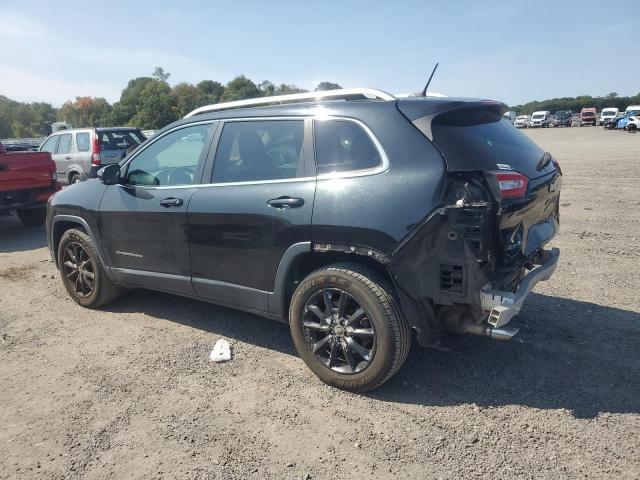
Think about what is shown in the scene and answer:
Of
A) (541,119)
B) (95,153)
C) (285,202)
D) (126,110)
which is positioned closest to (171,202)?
(285,202)

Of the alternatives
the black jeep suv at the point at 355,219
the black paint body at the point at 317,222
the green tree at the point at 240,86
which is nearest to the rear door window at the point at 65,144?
the black paint body at the point at 317,222

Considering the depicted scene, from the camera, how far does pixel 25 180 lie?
857 centimetres

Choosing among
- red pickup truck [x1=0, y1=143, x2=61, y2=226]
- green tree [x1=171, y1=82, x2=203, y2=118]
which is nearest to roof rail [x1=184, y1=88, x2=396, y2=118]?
red pickup truck [x1=0, y1=143, x2=61, y2=226]

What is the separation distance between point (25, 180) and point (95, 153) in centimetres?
361

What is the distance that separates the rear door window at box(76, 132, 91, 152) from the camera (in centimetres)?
1228

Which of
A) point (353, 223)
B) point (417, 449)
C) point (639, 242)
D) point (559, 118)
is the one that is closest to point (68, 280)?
point (353, 223)

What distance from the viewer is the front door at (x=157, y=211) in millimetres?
4039

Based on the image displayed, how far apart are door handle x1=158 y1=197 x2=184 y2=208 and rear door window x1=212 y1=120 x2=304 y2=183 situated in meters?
0.37

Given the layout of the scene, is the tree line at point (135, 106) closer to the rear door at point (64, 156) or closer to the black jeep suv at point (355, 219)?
the rear door at point (64, 156)

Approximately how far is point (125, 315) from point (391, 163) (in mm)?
3247

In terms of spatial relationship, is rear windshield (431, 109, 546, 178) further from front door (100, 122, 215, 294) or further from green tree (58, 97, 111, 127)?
green tree (58, 97, 111, 127)

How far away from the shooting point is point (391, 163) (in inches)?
120

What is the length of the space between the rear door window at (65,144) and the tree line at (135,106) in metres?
47.1

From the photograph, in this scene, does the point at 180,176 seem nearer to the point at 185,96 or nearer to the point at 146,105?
the point at 146,105
